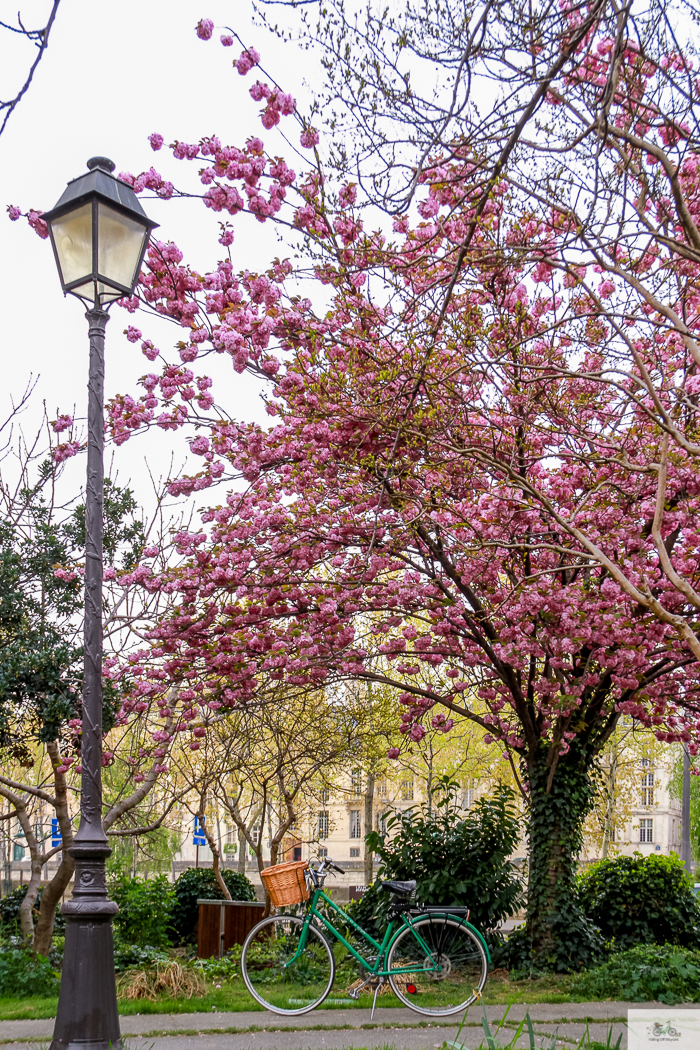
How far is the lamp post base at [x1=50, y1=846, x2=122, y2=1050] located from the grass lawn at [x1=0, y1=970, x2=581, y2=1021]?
3.40 m

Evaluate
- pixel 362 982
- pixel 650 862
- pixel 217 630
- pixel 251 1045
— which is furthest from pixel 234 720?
pixel 251 1045

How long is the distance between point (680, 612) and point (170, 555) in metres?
6.11

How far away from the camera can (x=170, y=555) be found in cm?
1154

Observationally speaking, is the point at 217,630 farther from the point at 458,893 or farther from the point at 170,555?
the point at 458,893

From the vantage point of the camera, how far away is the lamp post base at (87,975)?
4191 millimetres

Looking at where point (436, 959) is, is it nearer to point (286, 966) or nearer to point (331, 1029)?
point (331, 1029)

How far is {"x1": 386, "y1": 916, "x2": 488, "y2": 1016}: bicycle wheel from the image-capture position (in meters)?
7.12

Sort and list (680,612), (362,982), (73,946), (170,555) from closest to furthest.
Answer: (73,946) < (362,982) < (680,612) < (170,555)

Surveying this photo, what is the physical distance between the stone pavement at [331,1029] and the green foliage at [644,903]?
3.04 m

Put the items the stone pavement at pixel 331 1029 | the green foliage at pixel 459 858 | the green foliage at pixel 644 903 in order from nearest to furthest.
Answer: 1. the stone pavement at pixel 331 1029
2. the green foliage at pixel 459 858
3. the green foliage at pixel 644 903

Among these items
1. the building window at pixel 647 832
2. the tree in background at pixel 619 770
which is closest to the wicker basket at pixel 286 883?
the tree in background at pixel 619 770

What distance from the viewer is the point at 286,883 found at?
7.18 metres

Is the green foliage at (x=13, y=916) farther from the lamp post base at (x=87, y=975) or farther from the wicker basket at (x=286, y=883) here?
the lamp post base at (x=87, y=975)

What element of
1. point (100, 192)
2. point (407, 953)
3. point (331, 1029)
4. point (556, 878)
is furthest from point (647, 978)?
point (100, 192)
